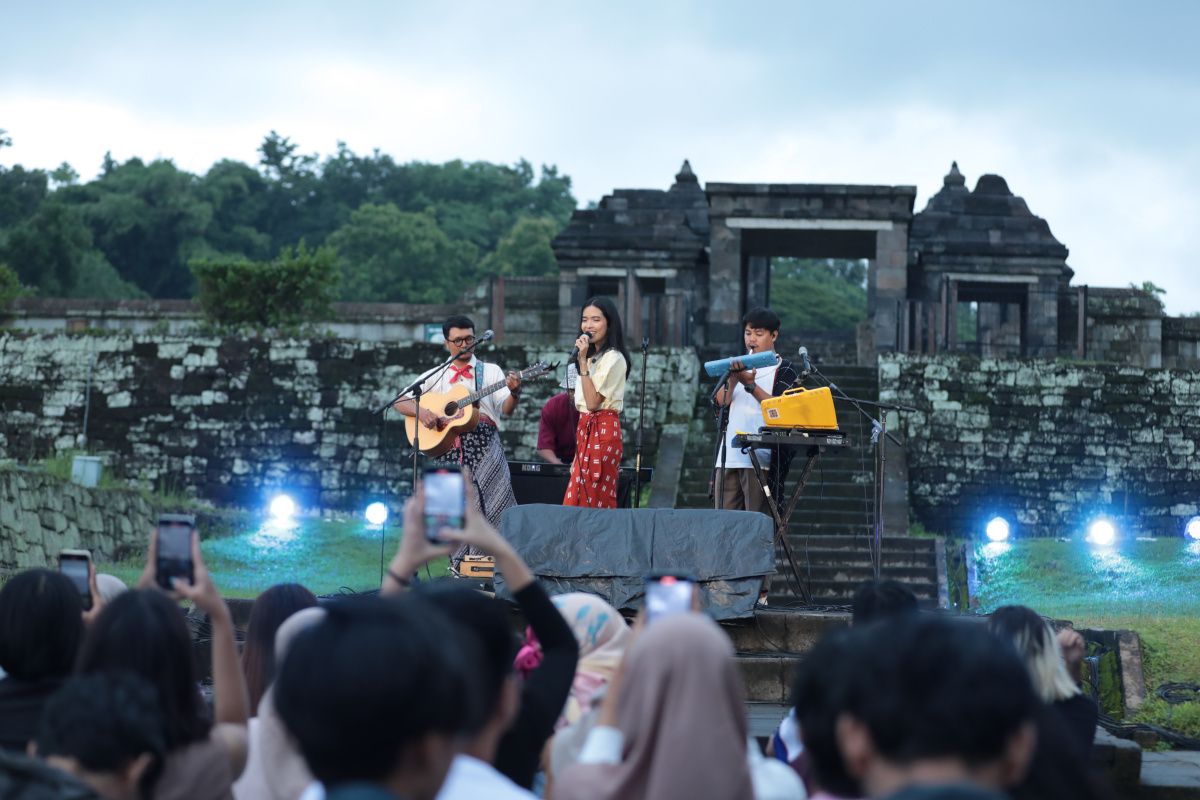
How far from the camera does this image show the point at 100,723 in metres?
3.07

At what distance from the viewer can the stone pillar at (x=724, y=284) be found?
19.0 metres

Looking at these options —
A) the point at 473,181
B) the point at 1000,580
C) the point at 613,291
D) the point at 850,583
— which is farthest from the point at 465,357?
the point at 473,181

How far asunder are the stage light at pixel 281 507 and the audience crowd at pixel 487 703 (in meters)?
9.40

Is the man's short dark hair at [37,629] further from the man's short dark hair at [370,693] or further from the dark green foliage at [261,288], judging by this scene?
the dark green foliage at [261,288]

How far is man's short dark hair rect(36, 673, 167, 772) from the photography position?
3070 mm

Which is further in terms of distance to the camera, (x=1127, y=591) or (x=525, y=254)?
(x=525, y=254)

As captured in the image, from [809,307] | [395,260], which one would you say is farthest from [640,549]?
[395,260]

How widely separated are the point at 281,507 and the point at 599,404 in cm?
618

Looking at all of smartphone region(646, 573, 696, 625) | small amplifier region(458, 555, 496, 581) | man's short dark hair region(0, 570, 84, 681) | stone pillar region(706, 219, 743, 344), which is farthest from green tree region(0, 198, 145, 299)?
smartphone region(646, 573, 696, 625)

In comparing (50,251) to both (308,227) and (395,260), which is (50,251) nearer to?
(395,260)

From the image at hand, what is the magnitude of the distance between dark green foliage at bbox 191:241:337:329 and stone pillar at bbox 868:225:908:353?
23.0 ft

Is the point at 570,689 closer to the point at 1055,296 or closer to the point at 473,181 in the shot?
→ the point at 1055,296

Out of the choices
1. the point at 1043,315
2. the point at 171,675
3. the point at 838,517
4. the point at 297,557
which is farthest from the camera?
the point at 1043,315

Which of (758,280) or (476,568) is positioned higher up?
(758,280)
